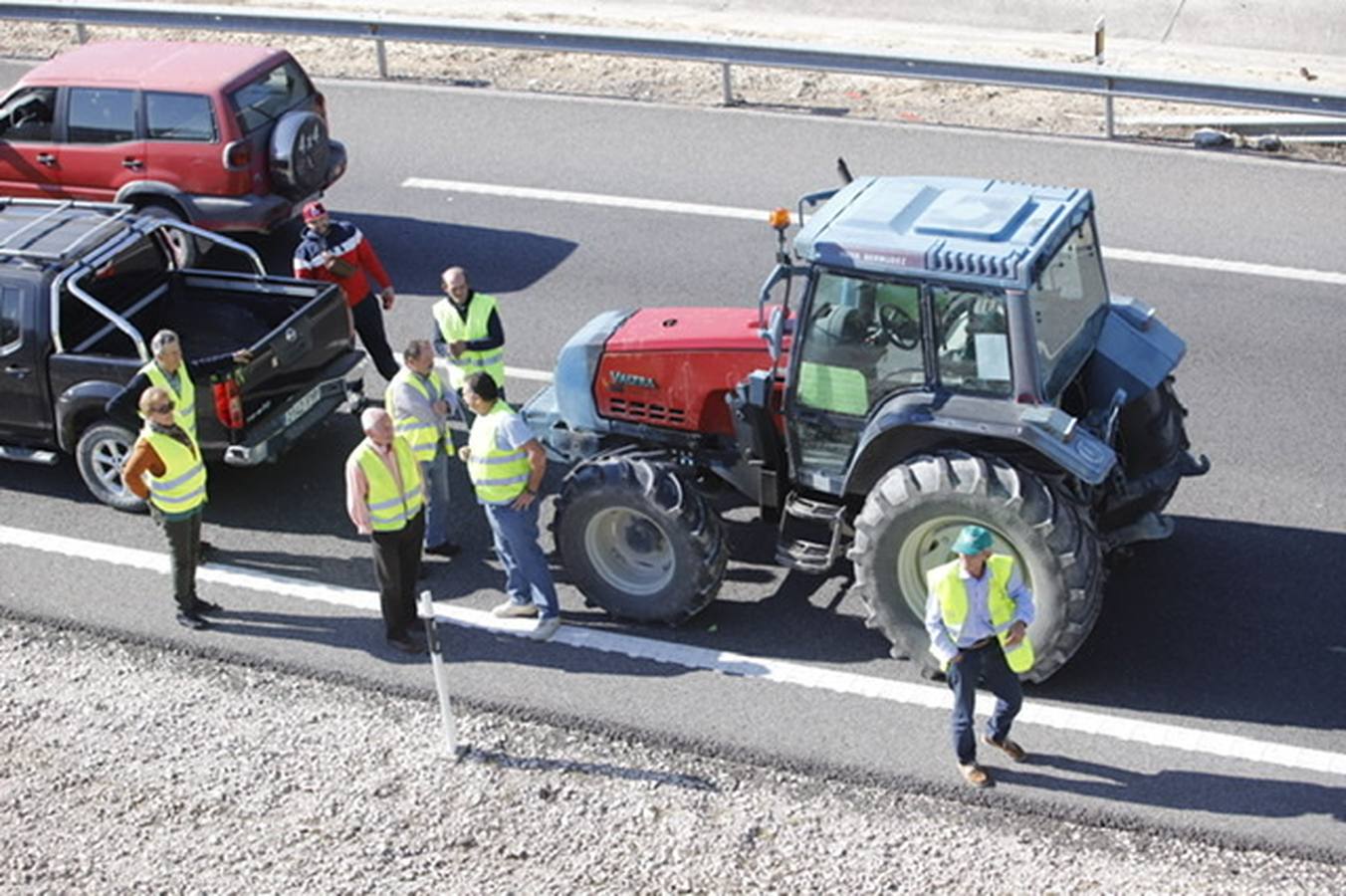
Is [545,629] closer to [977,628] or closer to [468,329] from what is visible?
[468,329]

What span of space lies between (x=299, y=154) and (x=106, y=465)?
458 centimetres

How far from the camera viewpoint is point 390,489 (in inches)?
408

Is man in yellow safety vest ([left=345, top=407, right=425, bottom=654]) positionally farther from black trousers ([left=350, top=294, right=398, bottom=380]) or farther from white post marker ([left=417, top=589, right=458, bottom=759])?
black trousers ([left=350, top=294, right=398, bottom=380])

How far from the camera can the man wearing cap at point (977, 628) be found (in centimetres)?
891

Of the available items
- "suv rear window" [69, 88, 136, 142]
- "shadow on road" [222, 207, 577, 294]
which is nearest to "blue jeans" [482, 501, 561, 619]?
"shadow on road" [222, 207, 577, 294]

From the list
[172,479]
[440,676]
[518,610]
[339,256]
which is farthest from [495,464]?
[339,256]

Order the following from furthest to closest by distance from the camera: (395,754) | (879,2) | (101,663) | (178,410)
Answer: (879,2) → (178,410) → (101,663) → (395,754)

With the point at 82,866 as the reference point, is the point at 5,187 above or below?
above

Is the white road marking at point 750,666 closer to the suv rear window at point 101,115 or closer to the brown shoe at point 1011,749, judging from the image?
the brown shoe at point 1011,749

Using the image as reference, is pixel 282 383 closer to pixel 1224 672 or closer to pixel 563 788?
pixel 563 788

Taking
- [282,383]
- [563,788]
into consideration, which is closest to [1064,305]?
[563,788]

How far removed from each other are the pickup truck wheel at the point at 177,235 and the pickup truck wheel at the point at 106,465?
280cm

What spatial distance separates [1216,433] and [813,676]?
156 inches

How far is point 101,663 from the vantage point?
10.8 metres
